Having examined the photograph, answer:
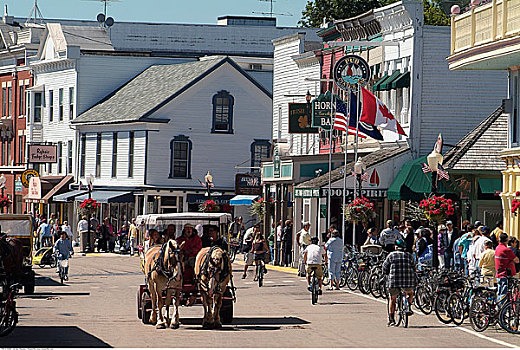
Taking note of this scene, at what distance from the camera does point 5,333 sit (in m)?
20.7

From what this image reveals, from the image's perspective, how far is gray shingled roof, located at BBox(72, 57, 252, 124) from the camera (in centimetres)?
6606

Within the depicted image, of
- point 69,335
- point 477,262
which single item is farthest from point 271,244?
point 69,335

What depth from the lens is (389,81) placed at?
44125 mm

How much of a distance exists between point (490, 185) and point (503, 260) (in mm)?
15458

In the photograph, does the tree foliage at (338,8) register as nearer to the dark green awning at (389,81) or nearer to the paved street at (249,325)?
the dark green awning at (389,81)

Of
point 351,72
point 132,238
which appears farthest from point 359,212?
point 132,238

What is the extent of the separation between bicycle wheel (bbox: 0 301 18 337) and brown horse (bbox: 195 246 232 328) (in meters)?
3.74

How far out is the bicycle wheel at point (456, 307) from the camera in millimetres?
23797

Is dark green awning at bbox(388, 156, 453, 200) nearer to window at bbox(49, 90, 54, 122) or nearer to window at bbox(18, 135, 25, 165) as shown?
window at bbox(49, 90, 54, 122)

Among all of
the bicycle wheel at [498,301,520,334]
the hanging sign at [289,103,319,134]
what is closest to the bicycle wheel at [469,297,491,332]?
the bicycle wheel at [498,301,520,334]

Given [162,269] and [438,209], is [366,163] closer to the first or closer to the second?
[438,209]

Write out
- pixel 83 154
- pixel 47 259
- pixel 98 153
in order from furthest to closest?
pixel 83 154, pixel 98 153, pixel 47 259

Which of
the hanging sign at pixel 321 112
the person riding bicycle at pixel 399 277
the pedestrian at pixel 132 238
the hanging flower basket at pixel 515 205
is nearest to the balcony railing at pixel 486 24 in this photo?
the hanging flower basket at pixel 515 205

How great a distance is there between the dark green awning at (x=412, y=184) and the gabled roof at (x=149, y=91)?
25.0m
